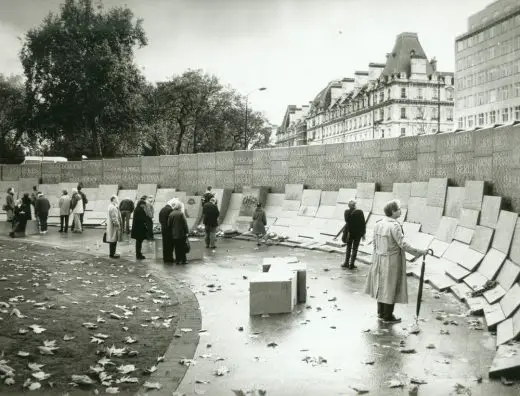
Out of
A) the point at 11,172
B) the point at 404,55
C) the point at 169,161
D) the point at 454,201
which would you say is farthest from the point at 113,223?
the point at 404,55

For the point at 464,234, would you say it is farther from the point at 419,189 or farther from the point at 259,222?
the point at 259,222

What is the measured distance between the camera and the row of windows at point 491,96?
255 ft

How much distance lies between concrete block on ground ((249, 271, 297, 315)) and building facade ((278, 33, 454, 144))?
A: 78555 millimetres

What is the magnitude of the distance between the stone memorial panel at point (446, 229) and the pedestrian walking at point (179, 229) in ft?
20.9

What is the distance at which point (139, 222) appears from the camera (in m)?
15.5

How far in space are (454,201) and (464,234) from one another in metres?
1.65

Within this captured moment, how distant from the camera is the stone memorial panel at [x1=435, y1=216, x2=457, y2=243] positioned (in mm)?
13750

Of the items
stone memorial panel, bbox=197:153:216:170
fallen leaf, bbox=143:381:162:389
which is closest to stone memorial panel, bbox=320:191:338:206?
stone memorial panel, bbox=197:153:216:170

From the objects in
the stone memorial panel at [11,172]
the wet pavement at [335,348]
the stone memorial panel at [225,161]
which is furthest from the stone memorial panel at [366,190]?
the stone memorial panel at [11,172]

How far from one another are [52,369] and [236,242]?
46.4ft

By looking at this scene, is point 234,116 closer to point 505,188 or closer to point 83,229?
point 83,229

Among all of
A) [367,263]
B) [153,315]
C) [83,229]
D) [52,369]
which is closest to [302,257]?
[367,263]

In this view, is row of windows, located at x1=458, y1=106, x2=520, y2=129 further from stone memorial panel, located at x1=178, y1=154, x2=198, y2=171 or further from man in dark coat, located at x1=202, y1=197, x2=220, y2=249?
man in dark coat, located at x1=202, y1=197, x2=220, y2=249

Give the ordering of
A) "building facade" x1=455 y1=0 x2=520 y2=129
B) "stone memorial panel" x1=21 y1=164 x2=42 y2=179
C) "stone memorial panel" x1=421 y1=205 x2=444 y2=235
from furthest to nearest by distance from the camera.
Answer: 1. "building facade" x1=455 y1=0 x2=520 y2=129
2. "stone memorial panel" x1=21 y1=164 x2=42 y2=179
3. "stone memorial panel" x1=421 y1=205 x2=444 y2=235
